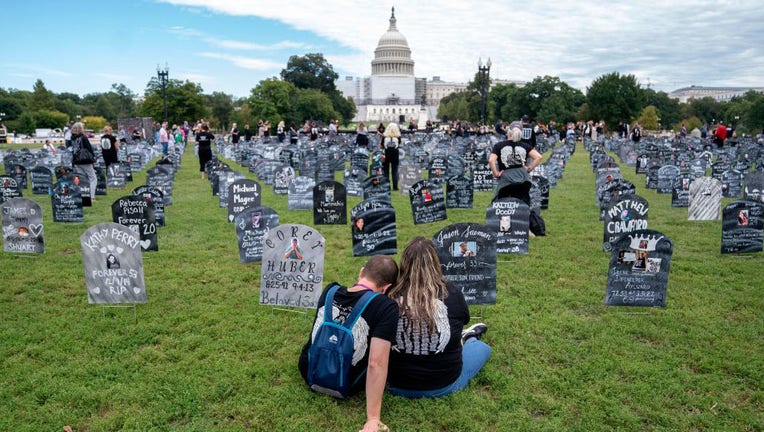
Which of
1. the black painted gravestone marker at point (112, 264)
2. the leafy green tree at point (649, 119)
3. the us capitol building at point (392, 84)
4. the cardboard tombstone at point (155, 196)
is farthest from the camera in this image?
the us capitol building at point (392, 84)

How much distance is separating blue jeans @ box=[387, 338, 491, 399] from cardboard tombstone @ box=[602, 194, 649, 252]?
404cm

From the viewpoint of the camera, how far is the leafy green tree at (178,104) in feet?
213

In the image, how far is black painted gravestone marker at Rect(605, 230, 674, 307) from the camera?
585cm

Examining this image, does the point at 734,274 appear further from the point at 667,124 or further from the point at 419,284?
the point at 667,124

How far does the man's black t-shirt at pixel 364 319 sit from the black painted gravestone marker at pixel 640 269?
10.3 ft

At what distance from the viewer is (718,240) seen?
952 centimetres

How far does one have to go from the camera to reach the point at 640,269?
599 centimetres

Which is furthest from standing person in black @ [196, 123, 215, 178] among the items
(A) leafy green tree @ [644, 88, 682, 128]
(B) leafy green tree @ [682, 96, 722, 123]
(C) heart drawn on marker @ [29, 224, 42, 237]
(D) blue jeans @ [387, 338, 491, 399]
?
(B) leafy green tree @ [682, 96, 722, 123]

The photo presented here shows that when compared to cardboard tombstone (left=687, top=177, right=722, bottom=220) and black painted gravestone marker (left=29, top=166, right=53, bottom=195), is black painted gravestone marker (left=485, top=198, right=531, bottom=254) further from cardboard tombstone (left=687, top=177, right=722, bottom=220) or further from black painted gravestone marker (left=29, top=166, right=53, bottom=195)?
black painted gravestone marker (left=29, top=166, right=53, bottom=195)

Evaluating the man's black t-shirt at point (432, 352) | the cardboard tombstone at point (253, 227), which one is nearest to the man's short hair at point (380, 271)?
the man's black t-shirt at point (432, 352)

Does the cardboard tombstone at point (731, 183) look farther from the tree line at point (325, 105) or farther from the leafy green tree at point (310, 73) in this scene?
the leafy green tree at point (310, 73)

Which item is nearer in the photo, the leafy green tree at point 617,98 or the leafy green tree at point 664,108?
the leafy green tree at point 617,98

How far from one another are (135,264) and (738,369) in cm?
591

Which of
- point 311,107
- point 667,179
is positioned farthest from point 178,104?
point 667,179
